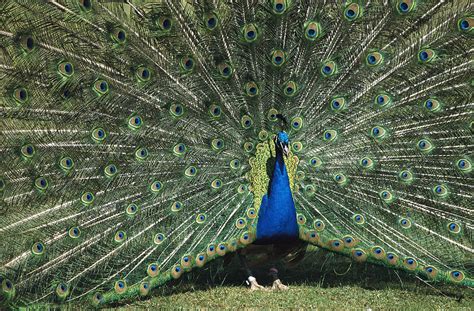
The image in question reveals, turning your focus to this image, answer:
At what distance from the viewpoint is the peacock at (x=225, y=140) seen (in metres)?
4.95

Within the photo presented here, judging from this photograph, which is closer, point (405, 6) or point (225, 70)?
point (405, 6)

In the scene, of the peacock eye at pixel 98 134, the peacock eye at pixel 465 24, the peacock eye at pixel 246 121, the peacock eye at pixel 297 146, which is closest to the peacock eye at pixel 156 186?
the peacock eye at pixel 98 134

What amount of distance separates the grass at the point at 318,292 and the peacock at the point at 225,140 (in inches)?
11.2

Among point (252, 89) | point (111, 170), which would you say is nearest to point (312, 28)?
point (252, 89)

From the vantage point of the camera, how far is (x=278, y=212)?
5258 millimetres

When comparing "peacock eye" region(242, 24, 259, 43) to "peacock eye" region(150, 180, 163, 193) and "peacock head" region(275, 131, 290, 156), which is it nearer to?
"peacock head" region(275, 131, 290, 156)

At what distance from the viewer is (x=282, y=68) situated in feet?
17.0

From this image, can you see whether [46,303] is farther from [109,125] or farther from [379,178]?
[379,178]

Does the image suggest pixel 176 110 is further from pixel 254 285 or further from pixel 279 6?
pixel 254 285

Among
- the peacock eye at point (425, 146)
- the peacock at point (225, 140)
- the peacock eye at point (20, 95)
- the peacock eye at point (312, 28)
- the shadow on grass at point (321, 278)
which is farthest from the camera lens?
the shadow on grass at point (321, 278)

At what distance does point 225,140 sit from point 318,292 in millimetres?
1429

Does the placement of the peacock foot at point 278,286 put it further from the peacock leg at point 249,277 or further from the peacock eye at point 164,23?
the peacock eye at point 164,23

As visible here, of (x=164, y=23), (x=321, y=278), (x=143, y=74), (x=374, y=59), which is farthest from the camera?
(x=321, y=278)

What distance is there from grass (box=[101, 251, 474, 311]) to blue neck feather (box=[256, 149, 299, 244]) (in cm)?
53
